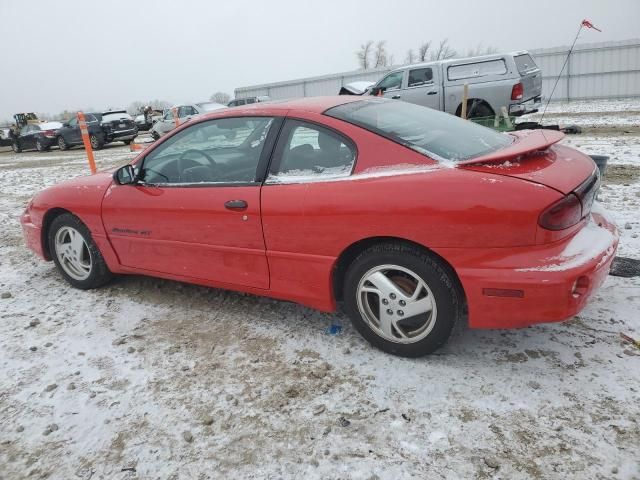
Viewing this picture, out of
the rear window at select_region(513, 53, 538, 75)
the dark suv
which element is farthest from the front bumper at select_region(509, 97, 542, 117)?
the dark suv

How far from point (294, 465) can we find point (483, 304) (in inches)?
44.5

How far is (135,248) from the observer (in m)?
3.44

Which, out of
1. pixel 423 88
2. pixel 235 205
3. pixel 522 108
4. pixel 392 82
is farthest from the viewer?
pixel 392 82

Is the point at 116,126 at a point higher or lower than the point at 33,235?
higher

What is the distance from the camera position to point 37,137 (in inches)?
783

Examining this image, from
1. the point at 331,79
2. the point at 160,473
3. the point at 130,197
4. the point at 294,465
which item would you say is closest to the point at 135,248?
the point at 130,197

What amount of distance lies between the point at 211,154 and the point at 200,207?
45cm

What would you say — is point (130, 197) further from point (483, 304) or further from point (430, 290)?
point (483, 304)

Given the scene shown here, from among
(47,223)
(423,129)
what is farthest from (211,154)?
(47,223)

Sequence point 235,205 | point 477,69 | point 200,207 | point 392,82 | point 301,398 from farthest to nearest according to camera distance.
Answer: point 392,82 → point 477,69 → point 200,207 → point 235,205 → point 301,398

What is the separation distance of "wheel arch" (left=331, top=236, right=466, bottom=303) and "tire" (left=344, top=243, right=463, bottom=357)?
0.02m

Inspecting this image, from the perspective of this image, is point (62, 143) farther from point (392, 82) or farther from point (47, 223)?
point (47, 223)

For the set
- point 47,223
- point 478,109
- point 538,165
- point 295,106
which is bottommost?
point 47,223

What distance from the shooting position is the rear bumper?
2.13 metres
